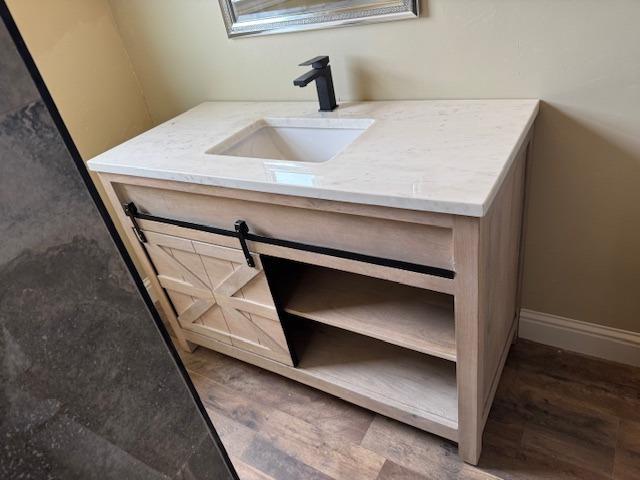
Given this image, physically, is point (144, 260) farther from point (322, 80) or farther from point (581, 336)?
point (581, 336)

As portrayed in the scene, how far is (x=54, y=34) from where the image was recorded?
1631 mm

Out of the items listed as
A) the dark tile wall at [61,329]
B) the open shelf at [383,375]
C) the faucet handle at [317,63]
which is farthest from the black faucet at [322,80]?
the dark tile wall at [61,329]

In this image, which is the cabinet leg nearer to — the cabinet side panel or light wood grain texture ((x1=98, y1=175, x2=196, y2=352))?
the cabinet side panel

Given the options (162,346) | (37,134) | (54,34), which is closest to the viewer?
(37,134)

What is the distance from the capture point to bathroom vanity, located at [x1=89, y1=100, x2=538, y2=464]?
949 mm

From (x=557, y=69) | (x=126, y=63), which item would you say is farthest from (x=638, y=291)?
(x=126, y=63)

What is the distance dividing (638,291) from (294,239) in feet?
3.38

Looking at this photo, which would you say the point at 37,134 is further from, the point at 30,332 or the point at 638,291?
the point at 638,291

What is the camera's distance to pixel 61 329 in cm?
48

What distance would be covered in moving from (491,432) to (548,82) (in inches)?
39.3

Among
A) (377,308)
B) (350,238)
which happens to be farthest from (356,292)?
(350,238)

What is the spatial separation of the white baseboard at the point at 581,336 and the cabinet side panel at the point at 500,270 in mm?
99

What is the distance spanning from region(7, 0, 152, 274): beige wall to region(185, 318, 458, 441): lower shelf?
1.05 m

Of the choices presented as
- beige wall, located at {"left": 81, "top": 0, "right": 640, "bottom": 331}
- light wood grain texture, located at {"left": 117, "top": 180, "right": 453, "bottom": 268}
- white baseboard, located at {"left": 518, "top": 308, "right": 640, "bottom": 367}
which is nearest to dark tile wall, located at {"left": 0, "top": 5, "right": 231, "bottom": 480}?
light wood grain texture, located at {"left": 117, "top": 180, "right": 453, "bottom": 268}
